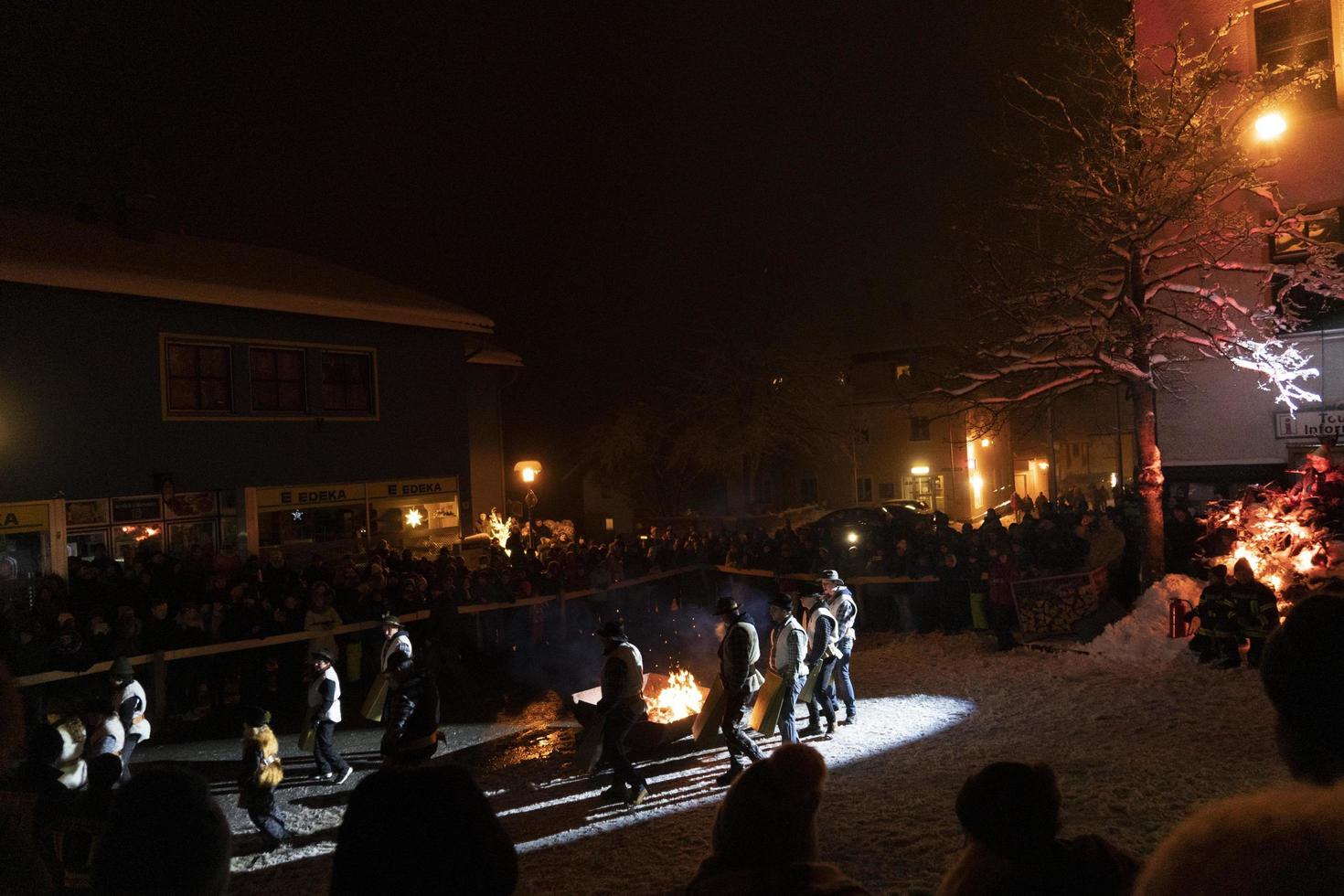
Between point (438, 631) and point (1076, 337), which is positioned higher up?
point (1076, 337)

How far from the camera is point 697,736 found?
35.4ft

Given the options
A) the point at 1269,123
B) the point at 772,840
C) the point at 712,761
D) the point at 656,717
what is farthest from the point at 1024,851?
the point at 1269,123

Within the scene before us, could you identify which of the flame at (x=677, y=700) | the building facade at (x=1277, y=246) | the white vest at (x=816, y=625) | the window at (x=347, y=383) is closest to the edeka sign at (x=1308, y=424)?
the building facade at (x=1277, y=246)

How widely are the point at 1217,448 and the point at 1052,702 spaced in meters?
9.96

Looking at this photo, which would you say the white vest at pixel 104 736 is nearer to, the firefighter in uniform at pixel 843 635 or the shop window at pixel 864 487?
the firefighter in uniform at pixel 843 635

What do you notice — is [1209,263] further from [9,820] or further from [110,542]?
[110,542]

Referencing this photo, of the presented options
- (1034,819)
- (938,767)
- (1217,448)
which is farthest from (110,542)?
(1217,448)

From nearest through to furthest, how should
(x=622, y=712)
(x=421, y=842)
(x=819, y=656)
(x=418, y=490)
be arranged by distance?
(x=421, y=842) < (x=622, y=712) < (x=819, y=656) < (x=418, y=490)

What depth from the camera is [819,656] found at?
10.9m

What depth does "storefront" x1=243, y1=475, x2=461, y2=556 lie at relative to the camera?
21.5 meters

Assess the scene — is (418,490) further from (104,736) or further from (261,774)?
(261,774)

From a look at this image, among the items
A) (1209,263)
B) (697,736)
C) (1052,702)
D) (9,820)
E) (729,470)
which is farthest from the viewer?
(729,470)

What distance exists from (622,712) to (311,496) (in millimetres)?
15454

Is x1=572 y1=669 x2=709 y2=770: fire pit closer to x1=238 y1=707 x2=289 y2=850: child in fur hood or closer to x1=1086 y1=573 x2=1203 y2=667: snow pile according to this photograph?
x1=238 y1=707 x2=289 y2=850: child in fur hood
